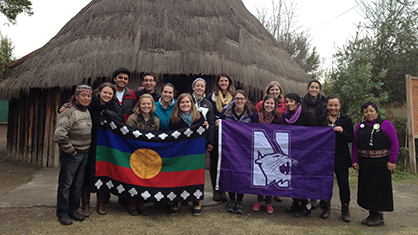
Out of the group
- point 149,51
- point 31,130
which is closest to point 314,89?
point 149,51

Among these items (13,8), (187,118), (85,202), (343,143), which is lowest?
(85,202)

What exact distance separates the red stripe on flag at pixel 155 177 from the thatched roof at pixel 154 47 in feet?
10.4

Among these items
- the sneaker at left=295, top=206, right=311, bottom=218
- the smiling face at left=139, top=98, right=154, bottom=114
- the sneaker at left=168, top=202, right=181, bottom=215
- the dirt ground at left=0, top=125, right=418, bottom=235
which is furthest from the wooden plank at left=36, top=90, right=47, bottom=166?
the sneaker at left=295, top=206, right=311, bottom=218

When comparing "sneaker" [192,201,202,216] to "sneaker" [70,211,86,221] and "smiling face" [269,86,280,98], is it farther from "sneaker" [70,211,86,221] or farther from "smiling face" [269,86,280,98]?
"smiling face" [269,86,280,98]

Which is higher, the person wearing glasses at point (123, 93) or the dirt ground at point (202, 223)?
the person wearing glasses at point (123, 93)

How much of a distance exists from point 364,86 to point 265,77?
2820 mm

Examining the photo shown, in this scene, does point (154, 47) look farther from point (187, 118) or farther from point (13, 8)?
point (13, 8)

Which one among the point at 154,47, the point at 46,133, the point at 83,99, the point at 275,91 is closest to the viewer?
the point at 83,99

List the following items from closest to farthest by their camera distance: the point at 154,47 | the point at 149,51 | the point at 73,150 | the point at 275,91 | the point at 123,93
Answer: the point at 73,150
the point at 123,93
the point at 275,91
the point at 149,51
the point at 154,47

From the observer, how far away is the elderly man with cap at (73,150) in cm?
317

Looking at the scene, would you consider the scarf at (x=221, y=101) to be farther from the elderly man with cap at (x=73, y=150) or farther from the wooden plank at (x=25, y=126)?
the wooden plank at (x=25, y=126)

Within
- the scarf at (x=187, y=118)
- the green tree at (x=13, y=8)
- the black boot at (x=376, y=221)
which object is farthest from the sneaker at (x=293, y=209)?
the green tree at (x=13, y=8)

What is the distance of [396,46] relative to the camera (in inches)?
426

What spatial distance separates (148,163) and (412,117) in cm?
662
